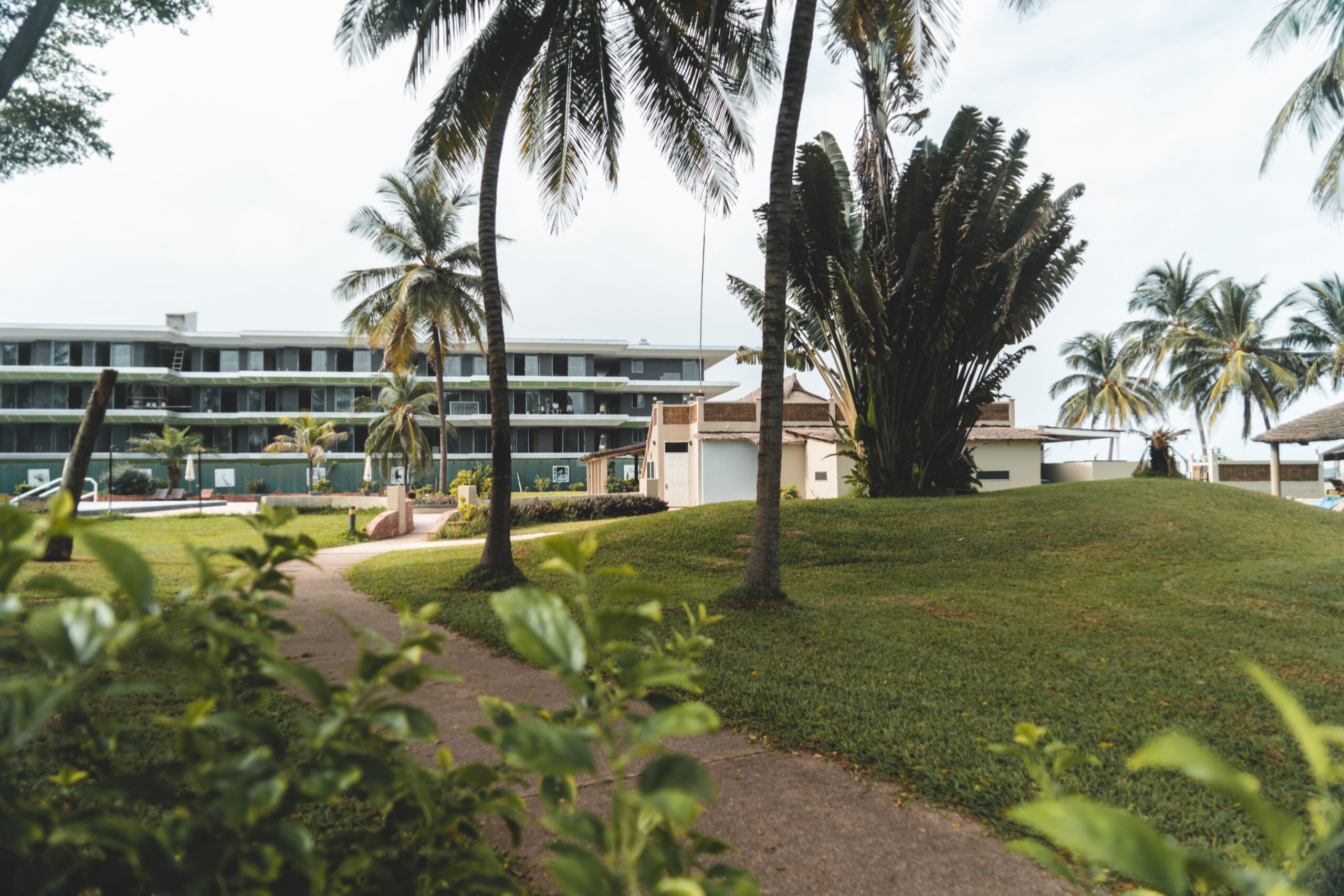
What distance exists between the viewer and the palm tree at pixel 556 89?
10062 mm

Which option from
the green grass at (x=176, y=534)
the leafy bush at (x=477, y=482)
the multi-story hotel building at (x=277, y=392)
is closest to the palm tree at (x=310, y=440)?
the multi-story hotel building at (x=277, y=392)

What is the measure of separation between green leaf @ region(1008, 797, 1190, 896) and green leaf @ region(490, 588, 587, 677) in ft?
1.55

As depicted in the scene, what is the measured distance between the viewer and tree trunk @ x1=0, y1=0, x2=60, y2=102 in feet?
19.7

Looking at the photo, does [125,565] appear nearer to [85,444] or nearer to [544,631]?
[544,631]

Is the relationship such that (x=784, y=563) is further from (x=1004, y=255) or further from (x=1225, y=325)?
(x=1225, y=325)

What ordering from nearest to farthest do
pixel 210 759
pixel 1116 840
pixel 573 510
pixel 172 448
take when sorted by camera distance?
pixel 1116 840, pixel 210 759, pixel 573 510, pixel 172 448

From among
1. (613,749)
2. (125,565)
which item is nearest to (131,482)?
(125,565)

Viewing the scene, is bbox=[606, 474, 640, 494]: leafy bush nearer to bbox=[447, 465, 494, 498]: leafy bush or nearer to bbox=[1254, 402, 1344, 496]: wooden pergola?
bbox=[447, 465, 494, 498]: leafy bush

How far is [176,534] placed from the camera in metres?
6.82

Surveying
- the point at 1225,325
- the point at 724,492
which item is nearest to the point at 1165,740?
the point at 724,492

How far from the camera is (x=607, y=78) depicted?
463 inches

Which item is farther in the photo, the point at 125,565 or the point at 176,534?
the point at 176,534

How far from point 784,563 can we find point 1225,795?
26.0 ft

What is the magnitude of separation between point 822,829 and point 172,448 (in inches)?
1711
